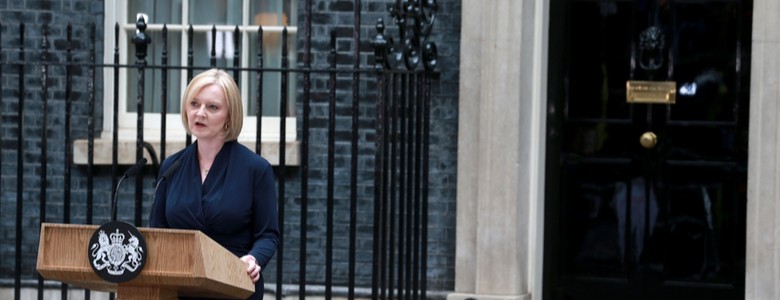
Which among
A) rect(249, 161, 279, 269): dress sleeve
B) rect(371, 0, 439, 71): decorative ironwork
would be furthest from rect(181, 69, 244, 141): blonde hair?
rect(371, 0, 439, 71): decorative ironwork

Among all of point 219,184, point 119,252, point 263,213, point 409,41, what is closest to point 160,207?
point 219,184

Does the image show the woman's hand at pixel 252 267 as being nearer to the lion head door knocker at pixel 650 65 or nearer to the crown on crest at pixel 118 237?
the crown on crest at pixel 118 237

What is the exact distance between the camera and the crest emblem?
4.46 metres

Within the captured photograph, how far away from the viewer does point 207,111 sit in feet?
16.1

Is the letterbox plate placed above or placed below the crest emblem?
above

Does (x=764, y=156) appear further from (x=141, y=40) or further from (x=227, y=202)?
(x=227, y=202)

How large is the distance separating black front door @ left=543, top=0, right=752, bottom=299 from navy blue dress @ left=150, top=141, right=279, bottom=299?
147 inches

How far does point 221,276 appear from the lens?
4527 millimetres

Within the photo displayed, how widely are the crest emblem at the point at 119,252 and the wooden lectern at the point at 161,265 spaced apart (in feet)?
0.07

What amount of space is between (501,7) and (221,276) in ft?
13.1

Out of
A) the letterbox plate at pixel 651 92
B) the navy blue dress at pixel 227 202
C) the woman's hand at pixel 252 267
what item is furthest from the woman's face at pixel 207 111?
the letterbox plate at pixel 651 92

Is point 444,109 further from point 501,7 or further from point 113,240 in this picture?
point 113,240

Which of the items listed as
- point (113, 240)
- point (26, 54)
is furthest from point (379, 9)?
point (113, 240)

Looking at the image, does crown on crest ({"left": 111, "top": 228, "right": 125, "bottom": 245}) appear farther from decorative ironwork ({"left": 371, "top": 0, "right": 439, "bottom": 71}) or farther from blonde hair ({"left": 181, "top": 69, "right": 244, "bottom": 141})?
decorative ironwork ({"left": 371, "top": 0, "right": 439, "bottom": 71})
